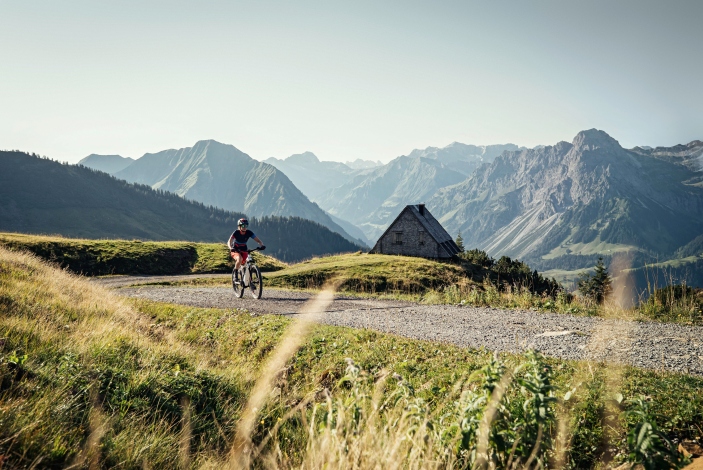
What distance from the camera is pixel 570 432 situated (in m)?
4.80

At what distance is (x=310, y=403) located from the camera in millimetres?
6230

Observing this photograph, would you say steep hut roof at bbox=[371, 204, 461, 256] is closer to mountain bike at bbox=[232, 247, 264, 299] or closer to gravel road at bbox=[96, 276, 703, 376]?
mountain bike at bbox=[232, 247, 264, 299]

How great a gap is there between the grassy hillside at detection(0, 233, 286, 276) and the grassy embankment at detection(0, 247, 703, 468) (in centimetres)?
2752

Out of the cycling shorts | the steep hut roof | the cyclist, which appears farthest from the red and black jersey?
the steep hut roof

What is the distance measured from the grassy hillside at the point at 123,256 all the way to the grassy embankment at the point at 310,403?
27.5 m

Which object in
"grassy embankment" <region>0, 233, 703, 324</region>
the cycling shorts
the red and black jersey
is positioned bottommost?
"grassy embankment" <region>0, 233, 703, 324</region>

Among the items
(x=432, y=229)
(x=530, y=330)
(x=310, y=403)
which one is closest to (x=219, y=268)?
(x=530, y=330)

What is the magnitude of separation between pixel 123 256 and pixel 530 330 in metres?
36.5

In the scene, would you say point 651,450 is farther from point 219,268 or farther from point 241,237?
point 219,268

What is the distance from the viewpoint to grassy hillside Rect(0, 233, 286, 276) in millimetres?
32562

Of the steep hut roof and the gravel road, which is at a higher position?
the steep hut roof

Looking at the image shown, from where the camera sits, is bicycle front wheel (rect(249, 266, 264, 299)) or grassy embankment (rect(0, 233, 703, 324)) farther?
grassy embankment (rect(0, 233, 703, 324))

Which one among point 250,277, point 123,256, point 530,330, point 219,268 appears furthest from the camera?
point 219,268

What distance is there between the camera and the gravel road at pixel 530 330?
7.96 m
